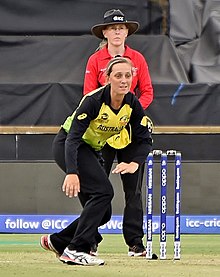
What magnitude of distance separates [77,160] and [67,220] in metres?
5.07

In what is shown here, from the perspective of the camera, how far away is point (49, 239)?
7.84 meters

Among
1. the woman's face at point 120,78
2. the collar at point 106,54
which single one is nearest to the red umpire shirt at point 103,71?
the collar at point 106,54

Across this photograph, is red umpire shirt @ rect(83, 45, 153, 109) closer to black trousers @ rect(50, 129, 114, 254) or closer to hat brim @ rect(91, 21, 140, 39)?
hat brim @ rect(91, 21, 140, 39)

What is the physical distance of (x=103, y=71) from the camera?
28.7ft

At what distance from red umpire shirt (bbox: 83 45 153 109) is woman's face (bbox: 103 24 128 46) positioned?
0.14m

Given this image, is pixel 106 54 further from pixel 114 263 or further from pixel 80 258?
pixel 80 258

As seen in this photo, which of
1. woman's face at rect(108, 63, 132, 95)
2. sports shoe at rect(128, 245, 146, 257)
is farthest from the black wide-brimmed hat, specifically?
sports shoe at rect(128, 245, 146, 257)

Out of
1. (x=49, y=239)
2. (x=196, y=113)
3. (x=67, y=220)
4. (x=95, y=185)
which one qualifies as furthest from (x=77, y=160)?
(x=196, y=113)

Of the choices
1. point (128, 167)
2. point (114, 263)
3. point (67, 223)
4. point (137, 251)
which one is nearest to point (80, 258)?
point (114, 263)

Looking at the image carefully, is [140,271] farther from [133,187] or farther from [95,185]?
[133,187]

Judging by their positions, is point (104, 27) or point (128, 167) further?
point (104, 27)

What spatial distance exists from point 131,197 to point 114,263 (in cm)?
97

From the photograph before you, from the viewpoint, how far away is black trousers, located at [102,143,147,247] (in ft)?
27.5

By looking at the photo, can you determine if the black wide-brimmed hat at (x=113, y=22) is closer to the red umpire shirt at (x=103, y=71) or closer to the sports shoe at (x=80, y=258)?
the red umpire shirt at (x=103, y=71)
